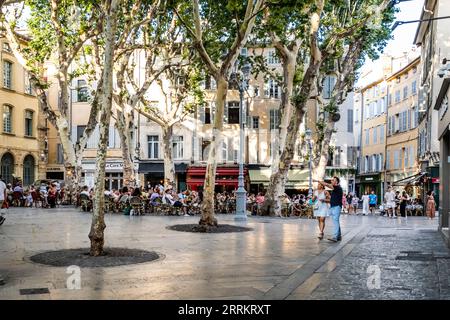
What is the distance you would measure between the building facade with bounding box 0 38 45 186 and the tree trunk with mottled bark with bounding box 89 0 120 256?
3142 cm

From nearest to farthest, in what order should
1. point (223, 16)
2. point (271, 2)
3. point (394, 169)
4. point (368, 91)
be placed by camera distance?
point (271, 2) < point (223, 16) < point (394, 169) < point (368, 91)

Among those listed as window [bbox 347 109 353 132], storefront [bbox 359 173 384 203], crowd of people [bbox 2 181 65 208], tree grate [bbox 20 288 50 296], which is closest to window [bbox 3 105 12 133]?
crowd of people [bbox 2 181 65 208]

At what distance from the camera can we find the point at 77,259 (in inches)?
399

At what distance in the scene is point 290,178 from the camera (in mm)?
44344

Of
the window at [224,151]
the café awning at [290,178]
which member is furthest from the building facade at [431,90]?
the window at [224,151]

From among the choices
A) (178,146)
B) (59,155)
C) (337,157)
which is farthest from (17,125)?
(337,157)

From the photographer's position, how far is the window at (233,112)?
150ft

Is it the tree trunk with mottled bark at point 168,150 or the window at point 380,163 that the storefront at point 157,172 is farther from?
the window at point 380,163

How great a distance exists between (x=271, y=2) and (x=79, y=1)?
34.5 feet

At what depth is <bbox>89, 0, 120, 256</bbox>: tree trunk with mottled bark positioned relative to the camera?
34.8 feet

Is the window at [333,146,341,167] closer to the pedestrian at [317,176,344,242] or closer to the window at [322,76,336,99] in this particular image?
the window at [322,76,336,99]
